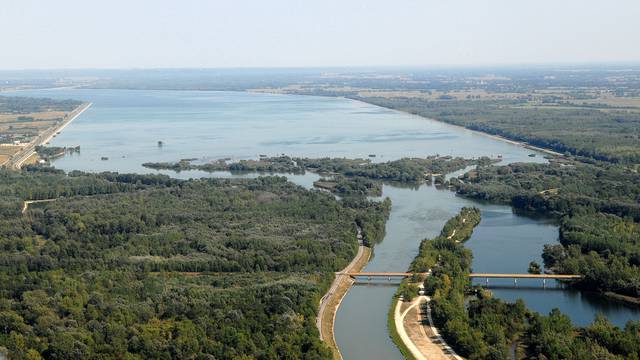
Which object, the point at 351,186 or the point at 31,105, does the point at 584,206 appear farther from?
the point at 31,105

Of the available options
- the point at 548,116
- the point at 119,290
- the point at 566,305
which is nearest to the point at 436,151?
the point at 548,116

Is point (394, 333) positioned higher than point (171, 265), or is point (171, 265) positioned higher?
point (171, 265)

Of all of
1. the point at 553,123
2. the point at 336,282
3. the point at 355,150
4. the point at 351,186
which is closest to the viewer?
the point at 336,282

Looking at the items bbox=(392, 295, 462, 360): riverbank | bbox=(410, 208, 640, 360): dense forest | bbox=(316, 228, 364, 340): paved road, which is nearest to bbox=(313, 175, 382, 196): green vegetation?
bbox=(316, 228, 364, 340): paved road

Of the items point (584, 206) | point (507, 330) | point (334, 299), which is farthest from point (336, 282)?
point (584, 206)

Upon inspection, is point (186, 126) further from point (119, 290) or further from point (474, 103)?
point (119, 290)

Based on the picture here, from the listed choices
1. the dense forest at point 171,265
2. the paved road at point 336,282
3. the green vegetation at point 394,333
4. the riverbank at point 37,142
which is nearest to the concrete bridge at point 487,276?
the paved road at point 336,282

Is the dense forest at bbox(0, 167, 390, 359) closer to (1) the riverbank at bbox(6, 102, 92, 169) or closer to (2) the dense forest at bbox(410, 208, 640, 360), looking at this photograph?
(2) the dense forest at bbox(410, 208, 640, 360)
